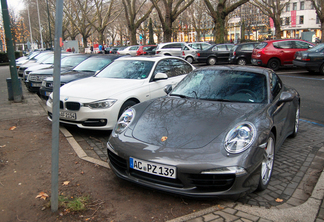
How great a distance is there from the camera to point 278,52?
1672 cm

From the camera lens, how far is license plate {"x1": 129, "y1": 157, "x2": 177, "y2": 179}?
3.14 metres

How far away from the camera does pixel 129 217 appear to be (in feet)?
10.1

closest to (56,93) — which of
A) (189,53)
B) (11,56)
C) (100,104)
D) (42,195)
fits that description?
(42,195)

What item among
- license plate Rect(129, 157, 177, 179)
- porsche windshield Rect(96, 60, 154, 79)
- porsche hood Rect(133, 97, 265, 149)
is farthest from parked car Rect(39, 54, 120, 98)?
license plate Rect(129, 157, 177, 179)

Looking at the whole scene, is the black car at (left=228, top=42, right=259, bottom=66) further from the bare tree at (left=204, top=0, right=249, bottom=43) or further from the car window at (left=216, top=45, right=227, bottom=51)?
the bare tree at (left=204, top=0, right=249, bottom=43)

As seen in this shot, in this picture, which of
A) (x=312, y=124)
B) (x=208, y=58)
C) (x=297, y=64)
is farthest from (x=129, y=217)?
(x=208, y=58)

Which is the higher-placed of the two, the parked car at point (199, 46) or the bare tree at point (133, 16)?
the bare tree at point (133, 16)

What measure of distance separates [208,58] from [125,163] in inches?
766

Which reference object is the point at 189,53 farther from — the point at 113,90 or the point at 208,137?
the point at 208,137

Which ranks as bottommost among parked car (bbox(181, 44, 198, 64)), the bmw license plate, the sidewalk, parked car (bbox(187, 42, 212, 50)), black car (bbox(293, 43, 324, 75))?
the sidewalk

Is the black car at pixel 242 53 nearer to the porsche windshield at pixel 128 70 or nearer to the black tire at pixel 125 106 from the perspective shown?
the porsche windshield at pixel 128 70

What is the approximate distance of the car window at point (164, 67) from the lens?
7.01 meters

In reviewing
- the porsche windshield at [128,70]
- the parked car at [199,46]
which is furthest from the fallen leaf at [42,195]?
the parked car at [199,46]

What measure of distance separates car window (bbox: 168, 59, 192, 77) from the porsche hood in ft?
10.7
